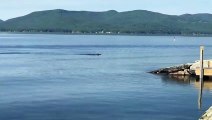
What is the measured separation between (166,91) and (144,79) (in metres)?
13.7

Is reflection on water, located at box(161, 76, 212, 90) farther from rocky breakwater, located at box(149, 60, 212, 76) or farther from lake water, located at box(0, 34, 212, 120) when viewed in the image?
rocky breakwater, located at box(149, 60, 212, 76)

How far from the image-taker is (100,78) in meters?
76.1

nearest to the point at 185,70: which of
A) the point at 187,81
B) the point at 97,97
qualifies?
the point at 187,81

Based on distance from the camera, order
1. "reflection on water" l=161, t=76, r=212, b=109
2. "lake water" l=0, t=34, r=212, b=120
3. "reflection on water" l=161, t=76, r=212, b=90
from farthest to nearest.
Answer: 1. "reflection on water" l=161, t=76, r=212, b=90
2. "reflection on water" l=161, t=76, r=212, b=109
3. "lake water" l=0, t=34, r=212, b=120

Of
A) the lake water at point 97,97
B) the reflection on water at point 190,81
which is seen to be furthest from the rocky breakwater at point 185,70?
the lake water at point 97,97

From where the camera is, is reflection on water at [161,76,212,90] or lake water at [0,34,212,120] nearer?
lake water at [0,34,212,120]

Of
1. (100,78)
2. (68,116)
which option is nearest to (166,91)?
(100,78)

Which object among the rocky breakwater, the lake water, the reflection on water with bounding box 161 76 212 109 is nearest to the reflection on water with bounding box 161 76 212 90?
the reflection on water with bounding box 161 76 212 109

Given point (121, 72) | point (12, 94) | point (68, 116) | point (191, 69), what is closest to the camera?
point (68, 116)

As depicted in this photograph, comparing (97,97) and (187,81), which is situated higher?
(97,97)

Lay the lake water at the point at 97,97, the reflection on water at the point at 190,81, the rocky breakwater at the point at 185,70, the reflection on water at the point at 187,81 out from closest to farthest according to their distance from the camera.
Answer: the lake water at the point at 97,97 < the reflection on water at the point at 190,81 < the reflection on water at the point at 187,81 < the rocky breakwater at the point at 185,70

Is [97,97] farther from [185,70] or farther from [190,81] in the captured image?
[185,70]

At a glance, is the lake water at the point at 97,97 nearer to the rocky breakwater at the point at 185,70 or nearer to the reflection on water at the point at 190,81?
the reflection on water at the point at 190,81

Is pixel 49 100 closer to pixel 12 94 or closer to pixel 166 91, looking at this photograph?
pixel 12 94
